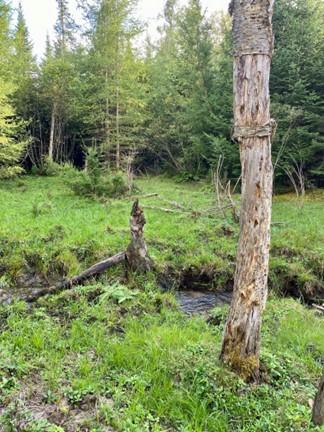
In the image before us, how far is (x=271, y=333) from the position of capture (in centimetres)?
424

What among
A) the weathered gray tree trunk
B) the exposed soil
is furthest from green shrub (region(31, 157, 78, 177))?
the weathered gray tree trunk

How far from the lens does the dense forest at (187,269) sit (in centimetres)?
278

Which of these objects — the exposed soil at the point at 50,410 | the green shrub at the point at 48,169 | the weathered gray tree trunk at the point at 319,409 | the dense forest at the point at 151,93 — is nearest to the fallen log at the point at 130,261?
the exposed soil at the point at 50,410

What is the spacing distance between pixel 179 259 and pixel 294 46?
31.9 feet

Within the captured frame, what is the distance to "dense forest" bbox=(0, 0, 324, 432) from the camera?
2.78 m

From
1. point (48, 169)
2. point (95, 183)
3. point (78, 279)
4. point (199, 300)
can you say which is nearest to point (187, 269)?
point (199, 300)

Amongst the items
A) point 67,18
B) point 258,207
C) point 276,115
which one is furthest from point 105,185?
point 67,18

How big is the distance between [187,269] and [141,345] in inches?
109

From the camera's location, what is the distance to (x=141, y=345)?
3758mm

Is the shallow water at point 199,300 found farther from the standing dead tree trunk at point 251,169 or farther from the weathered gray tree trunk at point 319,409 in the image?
the weathered gray tree trunk at point 319,409

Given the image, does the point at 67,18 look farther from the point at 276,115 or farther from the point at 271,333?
the point at 271,333

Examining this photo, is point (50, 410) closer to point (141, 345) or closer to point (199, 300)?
point (141, 345)

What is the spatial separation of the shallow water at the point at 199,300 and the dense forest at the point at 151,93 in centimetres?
578

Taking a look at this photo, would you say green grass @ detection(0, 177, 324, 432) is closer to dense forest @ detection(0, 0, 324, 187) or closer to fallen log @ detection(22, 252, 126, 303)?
fallen log @ detection(22, 252, 126, 303)
